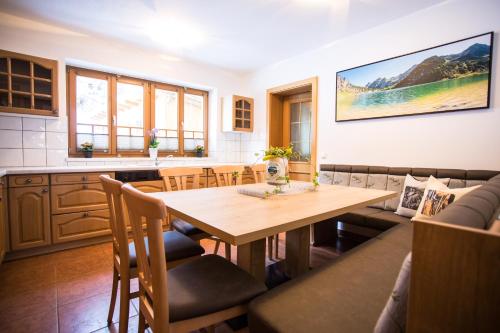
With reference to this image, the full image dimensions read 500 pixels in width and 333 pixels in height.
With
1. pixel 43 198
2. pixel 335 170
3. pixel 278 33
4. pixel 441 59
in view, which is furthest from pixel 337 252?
pixel 43 198

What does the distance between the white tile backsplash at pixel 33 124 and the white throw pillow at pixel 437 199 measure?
12.4 feet

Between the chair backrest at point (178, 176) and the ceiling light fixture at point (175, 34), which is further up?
the ceiling light fixture at point (175, 34)

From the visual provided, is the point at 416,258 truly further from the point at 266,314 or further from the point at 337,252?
the point at 337,252

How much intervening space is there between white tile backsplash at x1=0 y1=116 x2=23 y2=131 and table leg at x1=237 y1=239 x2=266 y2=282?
292cm

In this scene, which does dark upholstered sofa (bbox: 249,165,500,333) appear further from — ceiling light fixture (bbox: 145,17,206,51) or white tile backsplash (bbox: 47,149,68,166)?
white tile backsplash (bbox: 47,149,68,166)

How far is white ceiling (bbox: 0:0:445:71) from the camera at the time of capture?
2.42 meters

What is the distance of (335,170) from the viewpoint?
3.12 metres

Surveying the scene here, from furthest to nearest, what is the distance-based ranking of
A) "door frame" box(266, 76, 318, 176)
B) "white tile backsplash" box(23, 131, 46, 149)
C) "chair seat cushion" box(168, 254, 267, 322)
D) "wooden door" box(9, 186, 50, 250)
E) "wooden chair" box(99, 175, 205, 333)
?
"door frame" box(266, 76, 318, 176) < "white tile backsplash" box(23, 131, 46, 149) < "wooden door" box(9, 186, 50, 250) < "wooden chair" box(99, 175, 205, 333) < "chair seat cushion" box(168, 254, 267, 322)

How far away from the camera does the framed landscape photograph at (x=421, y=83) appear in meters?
2.18

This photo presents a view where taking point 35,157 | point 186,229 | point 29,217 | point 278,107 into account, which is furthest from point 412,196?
point 35,157

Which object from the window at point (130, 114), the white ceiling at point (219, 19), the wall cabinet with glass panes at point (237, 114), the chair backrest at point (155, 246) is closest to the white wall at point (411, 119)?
the white ceiling at point (219, 19)

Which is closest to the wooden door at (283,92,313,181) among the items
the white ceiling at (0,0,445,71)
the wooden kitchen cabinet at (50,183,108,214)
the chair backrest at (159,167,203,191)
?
the white ceiling at (0,0,445,71)

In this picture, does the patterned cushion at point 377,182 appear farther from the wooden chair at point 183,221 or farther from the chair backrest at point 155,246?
the chair backrest at point 155,246

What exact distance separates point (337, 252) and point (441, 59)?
2143 millimetres
